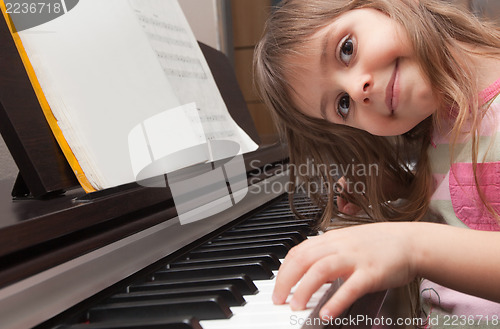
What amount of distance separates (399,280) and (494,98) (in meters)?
0.56

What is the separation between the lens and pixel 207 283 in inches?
26.1

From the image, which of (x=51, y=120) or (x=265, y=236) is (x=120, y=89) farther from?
(x=265, y=236)

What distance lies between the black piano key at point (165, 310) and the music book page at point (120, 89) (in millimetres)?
212

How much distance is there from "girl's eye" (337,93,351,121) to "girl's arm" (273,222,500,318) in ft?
1.52

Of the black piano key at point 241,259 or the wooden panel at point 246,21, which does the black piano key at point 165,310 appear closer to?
the black piano key at point 241,259

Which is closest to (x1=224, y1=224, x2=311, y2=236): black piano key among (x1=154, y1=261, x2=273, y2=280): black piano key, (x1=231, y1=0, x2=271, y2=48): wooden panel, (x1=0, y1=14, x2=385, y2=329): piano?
(x1=0, y1=14, x2=385, y2=329): piano

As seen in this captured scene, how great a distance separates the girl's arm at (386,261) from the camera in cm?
58

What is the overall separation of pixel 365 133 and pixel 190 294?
0.84 meters

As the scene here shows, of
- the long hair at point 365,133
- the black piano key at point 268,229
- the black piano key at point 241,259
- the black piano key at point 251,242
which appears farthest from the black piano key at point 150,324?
the long hair at point 365,133

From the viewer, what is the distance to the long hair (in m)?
1.01
